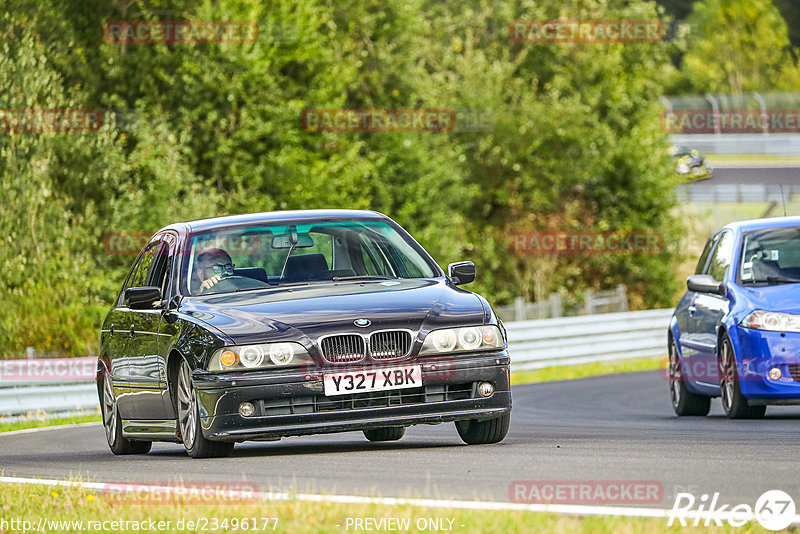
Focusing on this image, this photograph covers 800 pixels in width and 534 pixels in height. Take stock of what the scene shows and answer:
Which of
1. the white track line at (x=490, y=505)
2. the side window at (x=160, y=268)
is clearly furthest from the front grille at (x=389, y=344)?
the side window at (x=160, y=268)

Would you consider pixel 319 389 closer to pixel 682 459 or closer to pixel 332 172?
pixel 682 459

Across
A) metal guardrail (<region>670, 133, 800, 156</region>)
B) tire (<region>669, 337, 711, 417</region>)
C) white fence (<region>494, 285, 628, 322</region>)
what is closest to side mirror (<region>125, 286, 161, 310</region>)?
tire (<region>669, 337, 711, 417</region>)

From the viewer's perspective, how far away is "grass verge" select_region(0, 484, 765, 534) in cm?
557

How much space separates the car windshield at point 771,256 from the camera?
1229 cm

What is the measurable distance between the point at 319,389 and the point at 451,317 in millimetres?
891

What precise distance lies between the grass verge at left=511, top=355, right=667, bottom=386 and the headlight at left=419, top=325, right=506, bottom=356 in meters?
15.0

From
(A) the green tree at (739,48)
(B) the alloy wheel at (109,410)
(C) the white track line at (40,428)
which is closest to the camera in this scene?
(B) the alloy wheel at (109,410)

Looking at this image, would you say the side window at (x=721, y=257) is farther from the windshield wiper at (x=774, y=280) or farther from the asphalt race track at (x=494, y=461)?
the asphalt race track at (x=494, y=461)

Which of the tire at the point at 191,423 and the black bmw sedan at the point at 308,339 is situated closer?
the black bmw sedan at the point at 308,339

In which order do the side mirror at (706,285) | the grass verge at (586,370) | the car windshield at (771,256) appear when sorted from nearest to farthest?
the car windshield at (771,256) → the side mirror at (706,285) → the grass verge at (586,370)

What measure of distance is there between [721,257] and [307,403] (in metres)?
5.58

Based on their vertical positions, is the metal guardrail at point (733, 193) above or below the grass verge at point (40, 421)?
below

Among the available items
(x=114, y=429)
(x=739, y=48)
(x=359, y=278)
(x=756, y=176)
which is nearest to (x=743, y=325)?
(x=359, y=278)

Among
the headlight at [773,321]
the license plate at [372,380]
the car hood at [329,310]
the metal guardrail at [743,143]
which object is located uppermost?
the car hood at [329,310]
